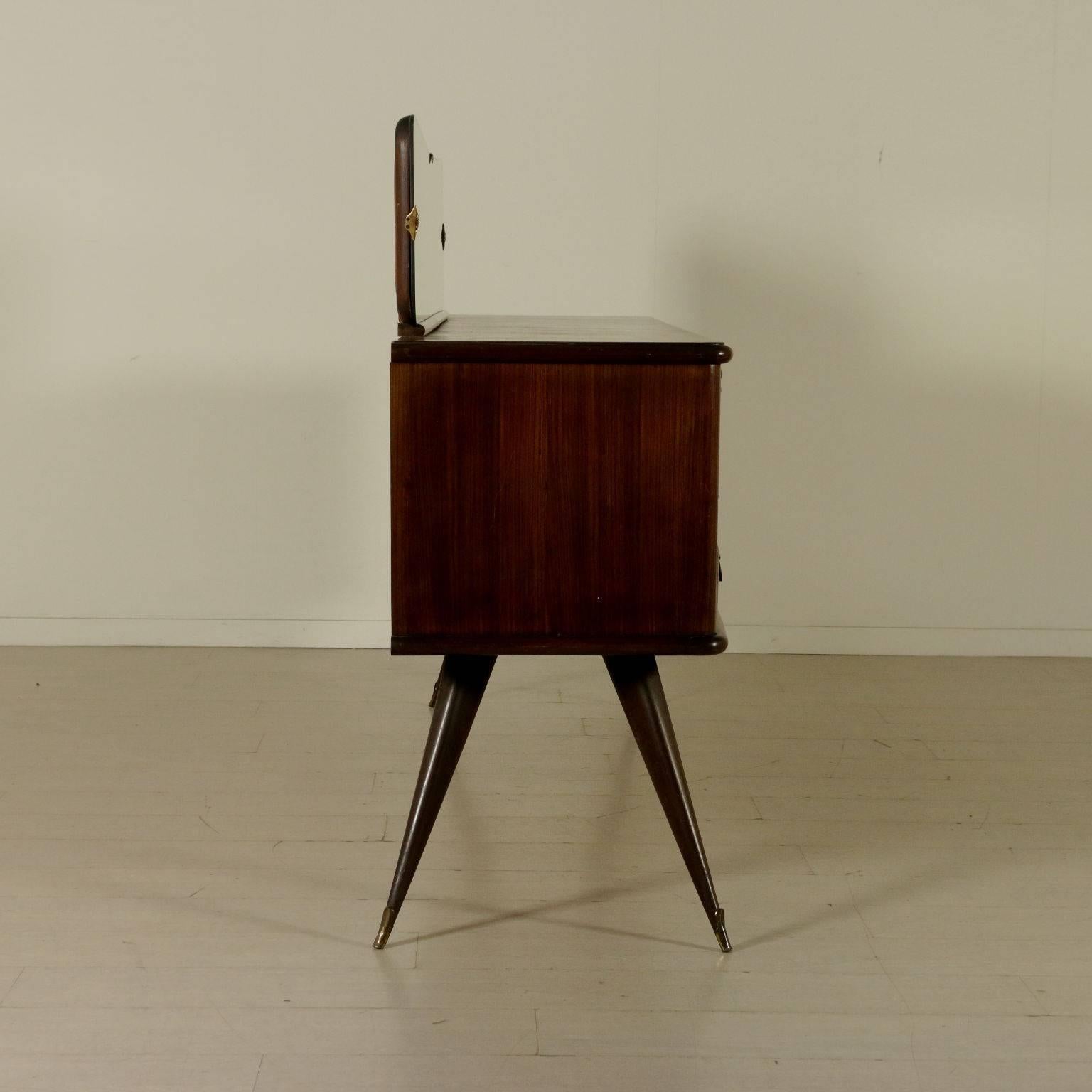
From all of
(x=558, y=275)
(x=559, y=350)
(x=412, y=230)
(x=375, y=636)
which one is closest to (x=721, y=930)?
(x=559, y=350)

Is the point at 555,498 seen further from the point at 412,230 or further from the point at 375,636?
the point at 375,636

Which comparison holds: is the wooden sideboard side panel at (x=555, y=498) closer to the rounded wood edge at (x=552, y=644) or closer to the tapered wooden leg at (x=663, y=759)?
the rounded wood edge at (x=552, y=644)

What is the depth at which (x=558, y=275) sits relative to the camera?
9.27 ft

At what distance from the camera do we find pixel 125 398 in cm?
286

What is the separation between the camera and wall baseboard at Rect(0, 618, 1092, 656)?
2.90 meters

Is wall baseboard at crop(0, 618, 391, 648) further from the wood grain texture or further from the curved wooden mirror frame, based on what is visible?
the wood grain texture

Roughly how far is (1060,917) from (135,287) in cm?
219

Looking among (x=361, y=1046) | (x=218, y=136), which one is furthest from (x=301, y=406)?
(x=361, y=1046)

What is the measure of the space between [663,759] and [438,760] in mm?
265

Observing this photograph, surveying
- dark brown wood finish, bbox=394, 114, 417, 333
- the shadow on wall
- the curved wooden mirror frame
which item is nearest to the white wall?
the shadow on wall

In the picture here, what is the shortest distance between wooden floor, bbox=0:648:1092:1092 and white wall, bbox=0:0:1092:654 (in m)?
0.33

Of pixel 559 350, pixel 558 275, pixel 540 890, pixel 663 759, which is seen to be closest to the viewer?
pixel 559 350

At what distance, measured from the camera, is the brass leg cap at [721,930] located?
1536 millimetres

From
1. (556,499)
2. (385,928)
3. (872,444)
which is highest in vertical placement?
(556,499)
